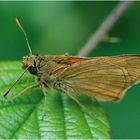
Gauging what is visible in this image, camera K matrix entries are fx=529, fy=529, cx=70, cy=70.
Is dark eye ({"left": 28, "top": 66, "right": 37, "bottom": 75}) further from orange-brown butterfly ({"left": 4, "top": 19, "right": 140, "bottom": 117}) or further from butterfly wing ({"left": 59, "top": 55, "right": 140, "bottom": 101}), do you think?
butterfly wing ({"left": 59, "top": 55, "right": 140, "bottom": 101})

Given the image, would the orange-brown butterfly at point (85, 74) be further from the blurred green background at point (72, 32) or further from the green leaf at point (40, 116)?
the blurred green background at point (72, 32)

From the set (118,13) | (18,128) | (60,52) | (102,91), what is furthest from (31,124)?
(60,52)

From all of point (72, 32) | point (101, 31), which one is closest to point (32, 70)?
point (101, 31)

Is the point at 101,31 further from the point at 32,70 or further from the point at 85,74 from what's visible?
the point at 32,70

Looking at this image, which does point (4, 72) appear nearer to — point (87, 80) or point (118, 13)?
point (87, 80)

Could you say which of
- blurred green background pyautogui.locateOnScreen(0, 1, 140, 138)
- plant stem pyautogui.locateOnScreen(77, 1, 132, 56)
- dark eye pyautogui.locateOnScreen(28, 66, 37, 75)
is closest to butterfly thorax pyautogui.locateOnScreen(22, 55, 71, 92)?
dark eye pyautogui.locateOnScreen(28, 66, 37, 75)

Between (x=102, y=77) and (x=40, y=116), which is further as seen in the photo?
(x=102, y=77)
